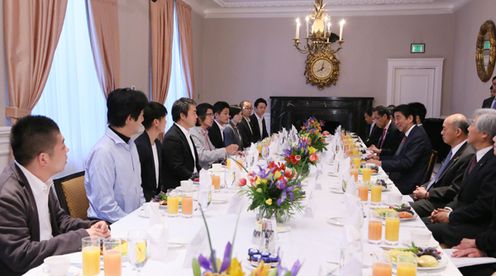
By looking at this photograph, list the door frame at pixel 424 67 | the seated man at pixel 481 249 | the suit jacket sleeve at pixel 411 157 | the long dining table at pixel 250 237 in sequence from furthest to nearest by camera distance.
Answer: the door frame at pixel 424 67, the suit jacket sleeve at pixel 411 157, the seated man at pixel 481 249, the long dining table at pixel 250 237

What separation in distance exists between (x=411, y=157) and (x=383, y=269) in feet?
10.7

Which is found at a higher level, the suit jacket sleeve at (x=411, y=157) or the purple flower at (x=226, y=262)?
the purple flower at (x=226, y=262)

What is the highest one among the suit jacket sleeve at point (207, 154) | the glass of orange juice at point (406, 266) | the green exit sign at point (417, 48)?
the green exit sign at point (417, 48)

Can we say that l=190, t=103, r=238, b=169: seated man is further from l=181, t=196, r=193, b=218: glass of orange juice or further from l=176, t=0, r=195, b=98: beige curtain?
l=176, t=0, r=195, b=98: beige curtain

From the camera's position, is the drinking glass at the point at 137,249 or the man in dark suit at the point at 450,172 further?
the man in dark suit at the point at 450,172

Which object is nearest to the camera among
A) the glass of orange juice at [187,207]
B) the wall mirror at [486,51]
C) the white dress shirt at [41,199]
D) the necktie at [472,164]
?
the white dress shirt at [41,199]

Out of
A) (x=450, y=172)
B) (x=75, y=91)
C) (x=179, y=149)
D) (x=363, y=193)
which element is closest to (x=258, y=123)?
(x=75, y=91)

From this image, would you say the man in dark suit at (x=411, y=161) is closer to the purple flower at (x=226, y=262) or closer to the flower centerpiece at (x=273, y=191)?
the flower centerpiece at (x=273, y=191)

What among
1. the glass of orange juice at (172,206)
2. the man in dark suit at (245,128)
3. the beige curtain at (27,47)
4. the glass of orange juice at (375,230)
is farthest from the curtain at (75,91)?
the glass of orange juice at (375,230)

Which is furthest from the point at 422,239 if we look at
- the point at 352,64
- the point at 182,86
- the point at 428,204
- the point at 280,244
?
the point at 352,64

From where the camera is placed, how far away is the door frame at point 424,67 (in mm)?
8867

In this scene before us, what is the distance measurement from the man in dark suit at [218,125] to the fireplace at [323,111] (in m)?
3.86

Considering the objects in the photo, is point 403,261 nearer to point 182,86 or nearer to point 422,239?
point 422,239

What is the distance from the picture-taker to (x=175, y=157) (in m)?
3.82
